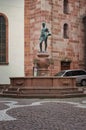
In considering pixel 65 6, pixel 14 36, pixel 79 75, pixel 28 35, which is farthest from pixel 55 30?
pixel 79 75

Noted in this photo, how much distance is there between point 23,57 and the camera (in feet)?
120

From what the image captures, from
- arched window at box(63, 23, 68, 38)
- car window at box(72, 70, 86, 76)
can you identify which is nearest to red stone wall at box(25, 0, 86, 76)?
arched window at box(63, 23, 68, 38)

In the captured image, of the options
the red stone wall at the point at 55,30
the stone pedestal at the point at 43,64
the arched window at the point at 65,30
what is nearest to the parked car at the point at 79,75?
the red stone wall at the point at 55,30

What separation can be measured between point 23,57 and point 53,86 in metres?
13.4

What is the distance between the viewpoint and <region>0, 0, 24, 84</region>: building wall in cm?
3628

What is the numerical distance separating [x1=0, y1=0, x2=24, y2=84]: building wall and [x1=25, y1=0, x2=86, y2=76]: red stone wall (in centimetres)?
51

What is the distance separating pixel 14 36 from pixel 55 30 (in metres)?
3.93

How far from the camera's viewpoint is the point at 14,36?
120ft

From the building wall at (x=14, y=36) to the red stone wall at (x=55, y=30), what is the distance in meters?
0.51

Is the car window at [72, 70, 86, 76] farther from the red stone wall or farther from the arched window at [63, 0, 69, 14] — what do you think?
the arched window at [63, 0, 69, 14]

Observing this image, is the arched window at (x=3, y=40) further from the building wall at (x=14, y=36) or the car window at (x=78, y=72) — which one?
the car window at (x=78, y=72)

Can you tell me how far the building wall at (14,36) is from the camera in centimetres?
3628

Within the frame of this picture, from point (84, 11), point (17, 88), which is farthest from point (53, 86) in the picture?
point (84, 11)

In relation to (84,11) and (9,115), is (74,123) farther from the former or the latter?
(84,11)
